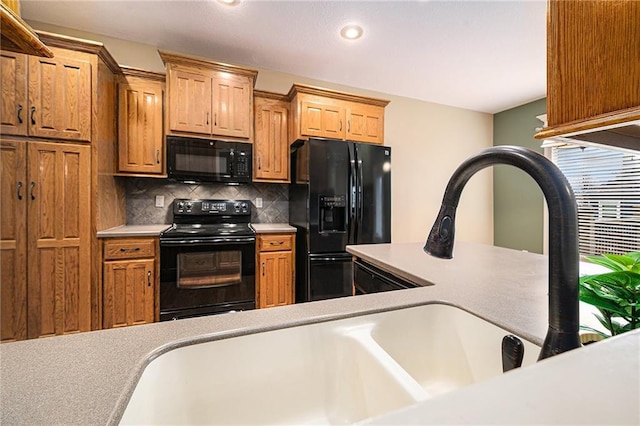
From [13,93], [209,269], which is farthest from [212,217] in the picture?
[13,93]

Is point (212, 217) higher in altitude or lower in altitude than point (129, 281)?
higher

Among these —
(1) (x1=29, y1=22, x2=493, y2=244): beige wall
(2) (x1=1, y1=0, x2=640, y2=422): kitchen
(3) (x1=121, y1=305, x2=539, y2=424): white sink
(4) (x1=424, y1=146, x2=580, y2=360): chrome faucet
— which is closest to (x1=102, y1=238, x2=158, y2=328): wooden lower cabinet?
(3) (x1=121, y1=305, x2=539, y2=424): white sink

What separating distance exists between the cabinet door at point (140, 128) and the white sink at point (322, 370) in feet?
8.25

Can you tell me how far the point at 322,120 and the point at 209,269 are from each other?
188 centimetres

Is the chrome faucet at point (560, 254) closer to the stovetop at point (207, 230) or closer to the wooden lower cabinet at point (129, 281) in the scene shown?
the stovetop at point (207, 230)

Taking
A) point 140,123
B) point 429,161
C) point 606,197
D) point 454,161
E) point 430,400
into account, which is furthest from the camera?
point 454,161

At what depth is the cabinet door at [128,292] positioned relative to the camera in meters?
2.17

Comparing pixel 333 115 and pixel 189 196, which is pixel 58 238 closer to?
pixel 189 196

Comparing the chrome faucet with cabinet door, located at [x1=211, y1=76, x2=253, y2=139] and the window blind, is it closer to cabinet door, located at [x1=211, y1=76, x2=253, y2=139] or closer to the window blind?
cabinet door, located at [x1=211, y1=76, x2=253, y2=139]

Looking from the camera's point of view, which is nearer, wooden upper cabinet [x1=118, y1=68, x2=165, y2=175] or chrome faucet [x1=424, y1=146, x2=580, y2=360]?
chrome faucet [x1=424, y1=146, x2=580, y2=360]

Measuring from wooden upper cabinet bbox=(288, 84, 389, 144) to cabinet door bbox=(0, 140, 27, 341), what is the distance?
219 cm

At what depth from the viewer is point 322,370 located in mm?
717

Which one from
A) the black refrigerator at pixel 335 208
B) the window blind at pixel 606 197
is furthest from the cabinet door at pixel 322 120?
the window blind at pixel 606 197

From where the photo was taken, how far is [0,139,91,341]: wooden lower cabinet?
192cm
